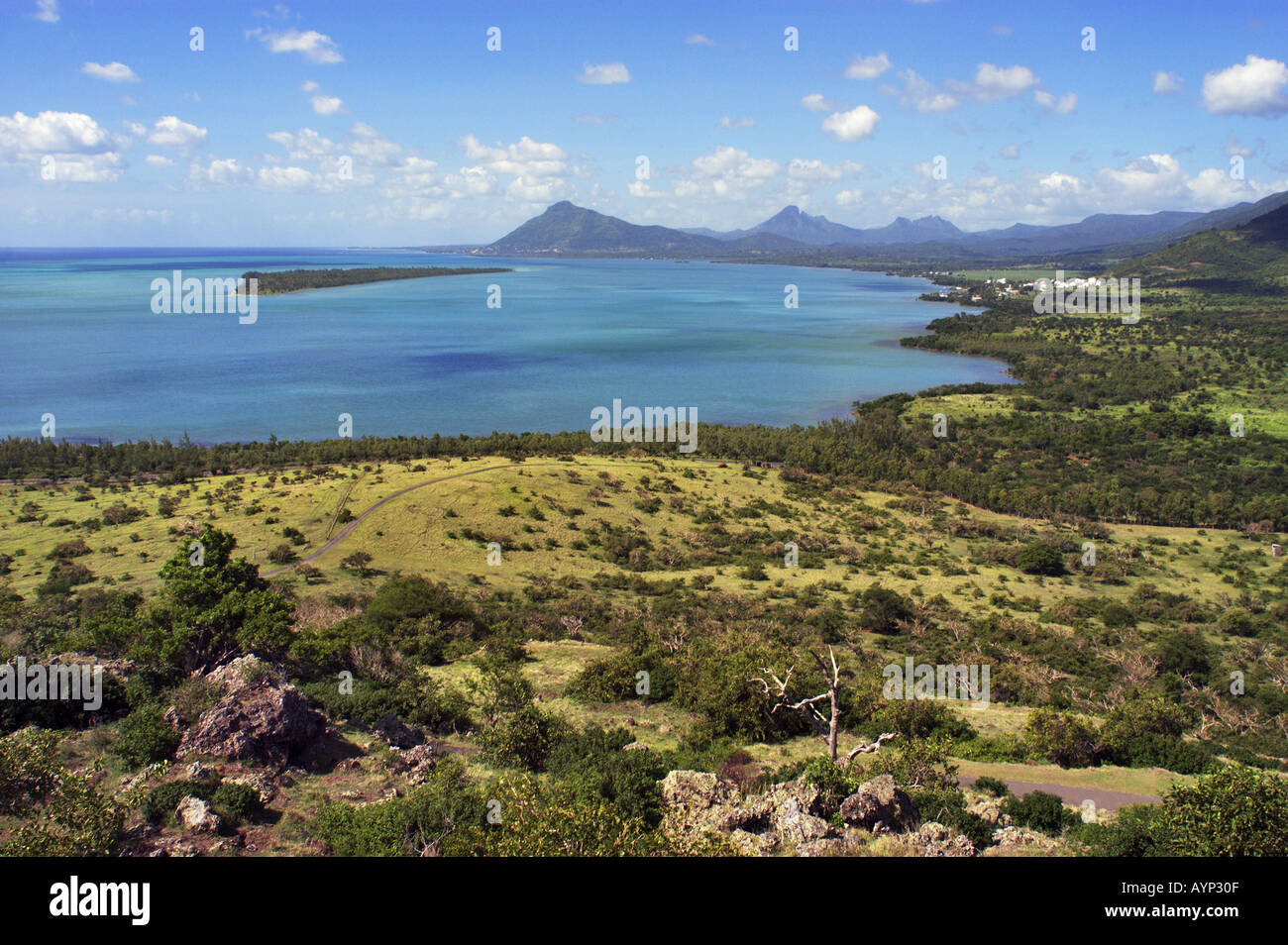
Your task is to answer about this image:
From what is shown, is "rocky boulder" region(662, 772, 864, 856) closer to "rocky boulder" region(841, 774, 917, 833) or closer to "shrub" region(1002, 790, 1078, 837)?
"rocky boulder" region(841, 774, 917, 833)

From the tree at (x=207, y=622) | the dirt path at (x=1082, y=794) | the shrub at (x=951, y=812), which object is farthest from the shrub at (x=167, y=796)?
the dirt path at (x=1082, y=794)

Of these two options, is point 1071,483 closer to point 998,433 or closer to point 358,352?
point 998,433

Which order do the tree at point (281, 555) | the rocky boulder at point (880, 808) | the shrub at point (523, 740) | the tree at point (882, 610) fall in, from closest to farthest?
the rocky boulder at point (880, 808)
the shrub at point (523, 740)
the tree at point (882, 610)
the tree at point (281, 555)

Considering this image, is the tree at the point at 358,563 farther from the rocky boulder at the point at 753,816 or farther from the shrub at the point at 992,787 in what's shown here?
the shrub at the point at 992,787

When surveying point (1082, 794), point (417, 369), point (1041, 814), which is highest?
point (417, 369)

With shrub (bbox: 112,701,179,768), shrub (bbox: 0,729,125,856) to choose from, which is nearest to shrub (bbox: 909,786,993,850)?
shrub (bbox: 0,729,125,856)

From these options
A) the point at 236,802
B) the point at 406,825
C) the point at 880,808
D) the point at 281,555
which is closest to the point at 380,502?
the point at 281,555

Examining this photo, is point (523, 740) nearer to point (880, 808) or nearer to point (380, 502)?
point (880, 808)
